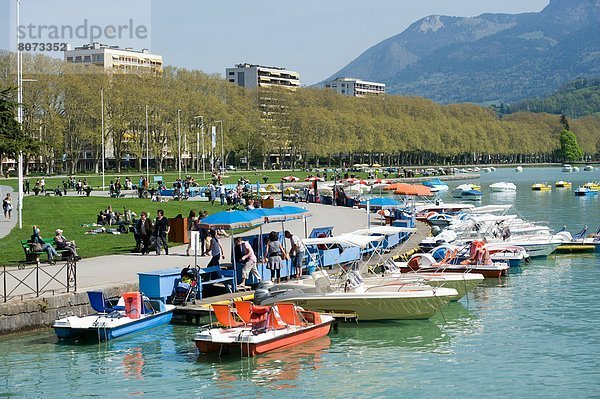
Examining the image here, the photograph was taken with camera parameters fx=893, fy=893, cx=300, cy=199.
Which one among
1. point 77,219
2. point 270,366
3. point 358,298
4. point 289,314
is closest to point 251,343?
point 270,366

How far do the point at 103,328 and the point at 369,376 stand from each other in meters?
8.40

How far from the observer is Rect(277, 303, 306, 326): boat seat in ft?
86.5

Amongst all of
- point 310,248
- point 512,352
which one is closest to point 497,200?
point 310,248

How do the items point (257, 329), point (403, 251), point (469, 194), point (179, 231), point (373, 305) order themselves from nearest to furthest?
point (257, 329), point (373, 305), point (179, 231), point (403, 251), point (469, 194)

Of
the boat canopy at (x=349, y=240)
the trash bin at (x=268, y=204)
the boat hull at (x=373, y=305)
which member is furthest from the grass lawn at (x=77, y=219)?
the boat hull at (x=373, y=305)

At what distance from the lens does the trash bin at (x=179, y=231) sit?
43656 millimetres

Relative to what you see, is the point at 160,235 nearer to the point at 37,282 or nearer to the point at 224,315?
the point at 37,282

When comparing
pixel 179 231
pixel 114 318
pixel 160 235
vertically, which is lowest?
pixel 114 318

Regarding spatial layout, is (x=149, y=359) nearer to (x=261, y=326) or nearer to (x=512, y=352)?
(x=261, y=326)

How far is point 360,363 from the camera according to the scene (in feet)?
81.7

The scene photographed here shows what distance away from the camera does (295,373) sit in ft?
77.9

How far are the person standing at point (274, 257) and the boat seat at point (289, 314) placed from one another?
638 cm

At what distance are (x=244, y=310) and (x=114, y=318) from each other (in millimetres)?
4341

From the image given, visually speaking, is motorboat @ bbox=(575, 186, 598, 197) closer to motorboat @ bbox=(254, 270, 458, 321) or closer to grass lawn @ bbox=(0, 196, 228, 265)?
grass lawn @ bbox=(0, 196, 228, 265)
